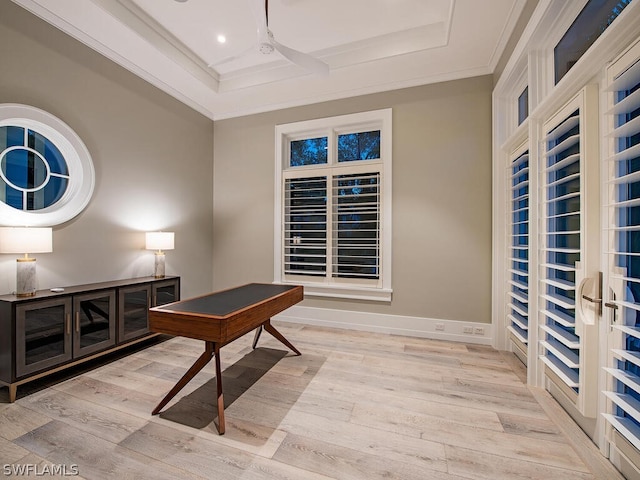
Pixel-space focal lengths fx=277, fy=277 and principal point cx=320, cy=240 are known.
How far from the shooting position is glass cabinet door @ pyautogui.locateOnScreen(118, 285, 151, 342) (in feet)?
8.91

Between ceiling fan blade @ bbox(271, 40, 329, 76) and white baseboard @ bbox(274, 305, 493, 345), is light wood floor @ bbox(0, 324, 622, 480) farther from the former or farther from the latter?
ceiling fan blade @ bbox(271, 40, 329, 76)

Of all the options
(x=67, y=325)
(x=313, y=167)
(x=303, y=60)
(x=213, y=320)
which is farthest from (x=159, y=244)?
(x=303, y=60)

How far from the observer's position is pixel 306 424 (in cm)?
180

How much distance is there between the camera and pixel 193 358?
2824 mm

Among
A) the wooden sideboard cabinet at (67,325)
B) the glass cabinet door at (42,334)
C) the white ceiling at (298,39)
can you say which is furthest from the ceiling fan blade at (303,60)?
the glass cabinet door at (42,334)

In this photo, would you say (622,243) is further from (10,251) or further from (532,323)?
(10,251)

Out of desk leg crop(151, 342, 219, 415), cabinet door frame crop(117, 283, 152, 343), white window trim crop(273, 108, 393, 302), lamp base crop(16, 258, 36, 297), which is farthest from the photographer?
white window trim crop(273, 108, 393, 302)

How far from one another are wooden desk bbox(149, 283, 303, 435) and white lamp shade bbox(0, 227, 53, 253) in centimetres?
126

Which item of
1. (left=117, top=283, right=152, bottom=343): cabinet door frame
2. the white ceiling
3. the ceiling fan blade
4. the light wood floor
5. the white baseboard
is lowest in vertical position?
the light wood floor

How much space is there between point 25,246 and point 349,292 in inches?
125

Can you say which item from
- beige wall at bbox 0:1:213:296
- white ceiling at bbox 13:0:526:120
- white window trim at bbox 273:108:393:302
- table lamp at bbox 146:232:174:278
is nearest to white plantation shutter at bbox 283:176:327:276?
white window trim at bbox 273:108:393:302

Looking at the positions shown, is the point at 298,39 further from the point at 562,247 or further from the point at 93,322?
the point at 93,322

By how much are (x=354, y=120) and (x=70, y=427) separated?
3.97m

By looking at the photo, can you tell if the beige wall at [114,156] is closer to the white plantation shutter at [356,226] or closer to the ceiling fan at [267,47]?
the ceiling fan at [267,47]
